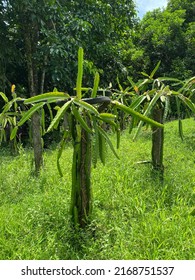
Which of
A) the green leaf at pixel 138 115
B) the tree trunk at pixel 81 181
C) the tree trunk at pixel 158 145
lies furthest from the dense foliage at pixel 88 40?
the green leaf at pixel 138 115

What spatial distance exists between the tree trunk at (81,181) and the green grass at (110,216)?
73mm

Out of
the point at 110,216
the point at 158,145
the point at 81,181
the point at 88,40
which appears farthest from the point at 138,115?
the point at 88,40

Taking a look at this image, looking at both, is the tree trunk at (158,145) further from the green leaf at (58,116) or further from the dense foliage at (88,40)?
the dense foliage at (88,40)

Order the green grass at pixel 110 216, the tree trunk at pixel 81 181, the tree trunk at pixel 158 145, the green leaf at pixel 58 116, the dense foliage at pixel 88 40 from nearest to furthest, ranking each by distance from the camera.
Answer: the green leaf at pixel 58 116, the green grass at pixel 110 216, the tree trunk at pixel 81 181, the tree trunk at pixel 158 145, the dense foliage at pixel 88 40

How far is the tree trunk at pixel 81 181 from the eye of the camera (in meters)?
1.75

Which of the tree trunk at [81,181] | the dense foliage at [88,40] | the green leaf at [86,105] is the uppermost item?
the dense foliage at [88,40]

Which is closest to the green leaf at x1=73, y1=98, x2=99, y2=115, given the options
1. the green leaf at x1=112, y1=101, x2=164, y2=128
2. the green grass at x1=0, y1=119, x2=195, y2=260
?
the green leaf at x1=112, y1=101, x2=164, y2=128

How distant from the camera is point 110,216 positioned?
190 cm

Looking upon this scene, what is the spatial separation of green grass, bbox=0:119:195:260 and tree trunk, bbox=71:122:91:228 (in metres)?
0.07

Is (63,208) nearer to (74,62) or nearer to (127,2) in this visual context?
(74,62)

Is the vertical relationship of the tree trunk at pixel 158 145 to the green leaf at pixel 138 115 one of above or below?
below

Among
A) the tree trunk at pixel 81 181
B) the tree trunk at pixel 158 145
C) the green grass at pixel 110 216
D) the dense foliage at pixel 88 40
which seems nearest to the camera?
the green grass at pixel 110 216

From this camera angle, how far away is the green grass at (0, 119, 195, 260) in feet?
5.16
